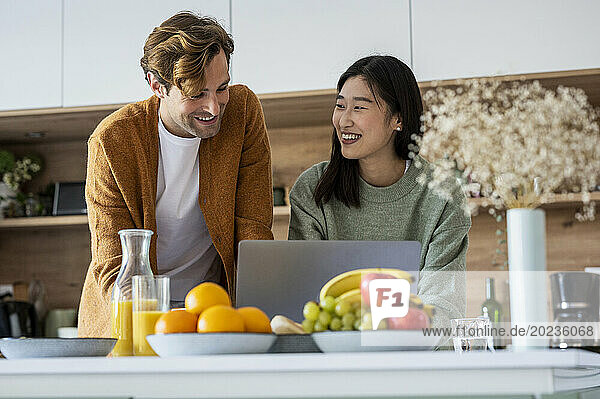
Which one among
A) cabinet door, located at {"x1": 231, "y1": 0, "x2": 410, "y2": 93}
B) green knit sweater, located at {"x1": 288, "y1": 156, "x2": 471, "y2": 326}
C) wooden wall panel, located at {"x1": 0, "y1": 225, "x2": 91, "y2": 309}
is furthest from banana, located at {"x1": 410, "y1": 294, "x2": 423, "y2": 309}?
wooden wall panel, located at {"x1": 0, "y1": 225, "x2": 91, "y2": 309}

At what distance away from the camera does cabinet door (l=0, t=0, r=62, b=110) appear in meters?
2.87

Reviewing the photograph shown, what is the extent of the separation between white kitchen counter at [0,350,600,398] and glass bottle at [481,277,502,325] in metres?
1.92

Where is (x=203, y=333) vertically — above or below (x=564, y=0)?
below

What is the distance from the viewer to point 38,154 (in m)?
3.26

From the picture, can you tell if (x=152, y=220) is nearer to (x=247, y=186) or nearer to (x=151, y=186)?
(x=151, y=186)

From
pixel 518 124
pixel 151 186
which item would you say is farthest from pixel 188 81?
pixel 518 124

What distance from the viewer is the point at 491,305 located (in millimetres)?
2717

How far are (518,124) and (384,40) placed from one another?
1772 millimetres

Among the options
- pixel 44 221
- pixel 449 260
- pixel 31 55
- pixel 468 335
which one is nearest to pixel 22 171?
Answer: pixel 44 221

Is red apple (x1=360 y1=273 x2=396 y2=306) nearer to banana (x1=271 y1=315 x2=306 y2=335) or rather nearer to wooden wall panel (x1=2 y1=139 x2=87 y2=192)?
banana (x1=271 y1=315 x2=306 y2=335)

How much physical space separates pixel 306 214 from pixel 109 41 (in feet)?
4.63

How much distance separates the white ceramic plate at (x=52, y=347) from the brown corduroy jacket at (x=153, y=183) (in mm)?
668

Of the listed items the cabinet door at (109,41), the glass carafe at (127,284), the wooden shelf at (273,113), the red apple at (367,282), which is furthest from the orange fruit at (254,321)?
the cabinet door at (109,41)

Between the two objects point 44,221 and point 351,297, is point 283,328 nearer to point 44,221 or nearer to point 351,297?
point 351,297
